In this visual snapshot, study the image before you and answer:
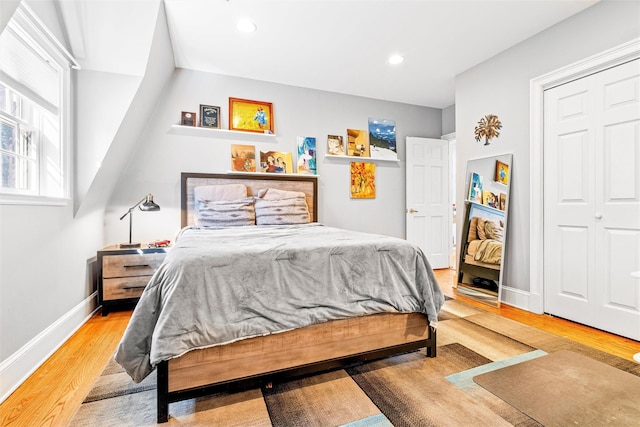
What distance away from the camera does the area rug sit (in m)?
1.40

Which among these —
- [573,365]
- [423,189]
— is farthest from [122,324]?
[423,189]

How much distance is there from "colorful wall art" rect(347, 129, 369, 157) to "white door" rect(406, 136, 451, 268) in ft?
2.26

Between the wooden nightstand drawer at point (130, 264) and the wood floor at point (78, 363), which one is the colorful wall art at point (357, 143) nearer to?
the wood floor at point (78, 363)

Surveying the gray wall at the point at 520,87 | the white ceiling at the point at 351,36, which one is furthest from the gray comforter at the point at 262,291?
the white ceiling at the point at 351,36

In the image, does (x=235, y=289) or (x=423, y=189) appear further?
(x=423, y=189)

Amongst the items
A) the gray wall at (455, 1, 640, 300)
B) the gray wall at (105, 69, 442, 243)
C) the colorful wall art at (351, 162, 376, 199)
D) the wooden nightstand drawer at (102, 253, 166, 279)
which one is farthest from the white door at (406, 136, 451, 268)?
the wooden nightstand drawer at (102, 253, 166, 279)

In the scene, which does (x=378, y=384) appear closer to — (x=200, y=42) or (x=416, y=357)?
(x=416, y=357)

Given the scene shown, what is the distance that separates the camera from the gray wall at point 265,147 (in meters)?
3.37

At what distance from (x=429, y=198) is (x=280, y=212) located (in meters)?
2.49

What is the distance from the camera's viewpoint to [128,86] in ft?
8.35

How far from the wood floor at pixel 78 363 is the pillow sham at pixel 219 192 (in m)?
1.35

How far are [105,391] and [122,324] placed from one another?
1086 millimetres

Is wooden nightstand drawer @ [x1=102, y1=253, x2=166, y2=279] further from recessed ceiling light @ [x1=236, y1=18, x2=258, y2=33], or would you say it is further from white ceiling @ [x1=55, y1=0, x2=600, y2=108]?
recessed ceiling light @ [x1=236, y1=18, x2=258, y2=33]

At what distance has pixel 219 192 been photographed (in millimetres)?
3426
